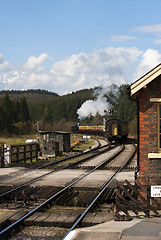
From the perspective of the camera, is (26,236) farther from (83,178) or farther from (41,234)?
(83,178)

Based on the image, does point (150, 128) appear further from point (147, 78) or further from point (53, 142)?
point (53, 142)

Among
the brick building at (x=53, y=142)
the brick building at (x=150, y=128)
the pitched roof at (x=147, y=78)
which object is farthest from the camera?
the brick building at (x=53, y=142)

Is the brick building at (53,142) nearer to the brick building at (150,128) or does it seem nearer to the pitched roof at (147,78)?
the brick building at (150,128)

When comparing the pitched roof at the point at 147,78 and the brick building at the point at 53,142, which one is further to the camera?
the brick building at the point at 53,142

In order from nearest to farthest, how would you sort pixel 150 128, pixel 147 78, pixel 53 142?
1. pixel 147 78
2. pixel 150 128
3. pixel 53 142

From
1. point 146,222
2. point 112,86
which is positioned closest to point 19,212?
point 146,222

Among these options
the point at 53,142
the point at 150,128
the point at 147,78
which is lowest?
the point at 53,142

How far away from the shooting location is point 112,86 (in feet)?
317

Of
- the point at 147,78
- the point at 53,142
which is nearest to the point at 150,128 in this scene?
the point at 147,78

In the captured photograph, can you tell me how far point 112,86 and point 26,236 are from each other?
90.8 metres

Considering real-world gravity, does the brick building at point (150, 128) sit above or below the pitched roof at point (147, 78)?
below

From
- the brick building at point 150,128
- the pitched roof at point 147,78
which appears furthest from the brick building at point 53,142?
the pitched roof at point 147,78

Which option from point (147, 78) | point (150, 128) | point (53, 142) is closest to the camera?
point (147, 78)

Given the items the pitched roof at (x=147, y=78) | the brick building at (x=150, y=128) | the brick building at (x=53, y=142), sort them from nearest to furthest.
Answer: the pitched roof at (x=147, y=78) < the brick building at (x=150, y=128) < the brick building at (x=53, y=142)
